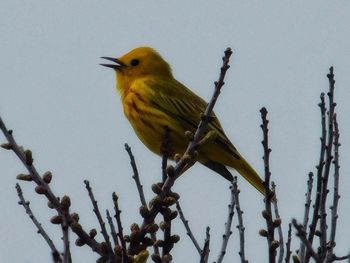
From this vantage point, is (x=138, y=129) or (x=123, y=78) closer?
(x=138, y=129)

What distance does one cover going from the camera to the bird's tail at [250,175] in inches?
322

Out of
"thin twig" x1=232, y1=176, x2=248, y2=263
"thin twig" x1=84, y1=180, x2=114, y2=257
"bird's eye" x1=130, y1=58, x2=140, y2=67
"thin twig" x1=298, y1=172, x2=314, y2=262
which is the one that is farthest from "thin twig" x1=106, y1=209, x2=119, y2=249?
"bird's eye" x1=130, y1=58, x2=140, y2=67

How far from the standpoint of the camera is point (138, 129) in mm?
8453

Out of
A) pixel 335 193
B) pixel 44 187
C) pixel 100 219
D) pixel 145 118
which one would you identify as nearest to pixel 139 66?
pixel 145 118

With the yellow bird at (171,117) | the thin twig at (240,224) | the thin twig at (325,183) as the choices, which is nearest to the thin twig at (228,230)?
the thin twig at (240,224)

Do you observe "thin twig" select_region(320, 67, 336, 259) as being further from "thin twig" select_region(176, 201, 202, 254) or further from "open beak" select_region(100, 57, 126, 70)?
"open beak" select_region(100, 57, 126, 70)

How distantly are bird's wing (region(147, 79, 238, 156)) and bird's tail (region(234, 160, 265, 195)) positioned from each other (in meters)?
0.17

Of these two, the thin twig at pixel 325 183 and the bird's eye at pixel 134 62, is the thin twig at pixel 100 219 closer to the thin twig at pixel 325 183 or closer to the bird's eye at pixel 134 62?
the thin twig at pixel 325 183

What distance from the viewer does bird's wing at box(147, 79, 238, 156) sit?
8335 millimetres

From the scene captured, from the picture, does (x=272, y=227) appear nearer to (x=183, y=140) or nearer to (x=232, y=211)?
(x=232, y=211)

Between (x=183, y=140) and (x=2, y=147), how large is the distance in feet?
13.7

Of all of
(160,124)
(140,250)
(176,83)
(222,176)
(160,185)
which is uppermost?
(176,83)

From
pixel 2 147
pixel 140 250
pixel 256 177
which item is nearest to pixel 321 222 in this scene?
pixel 140 250

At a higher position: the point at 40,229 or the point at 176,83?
the point at 176,83
